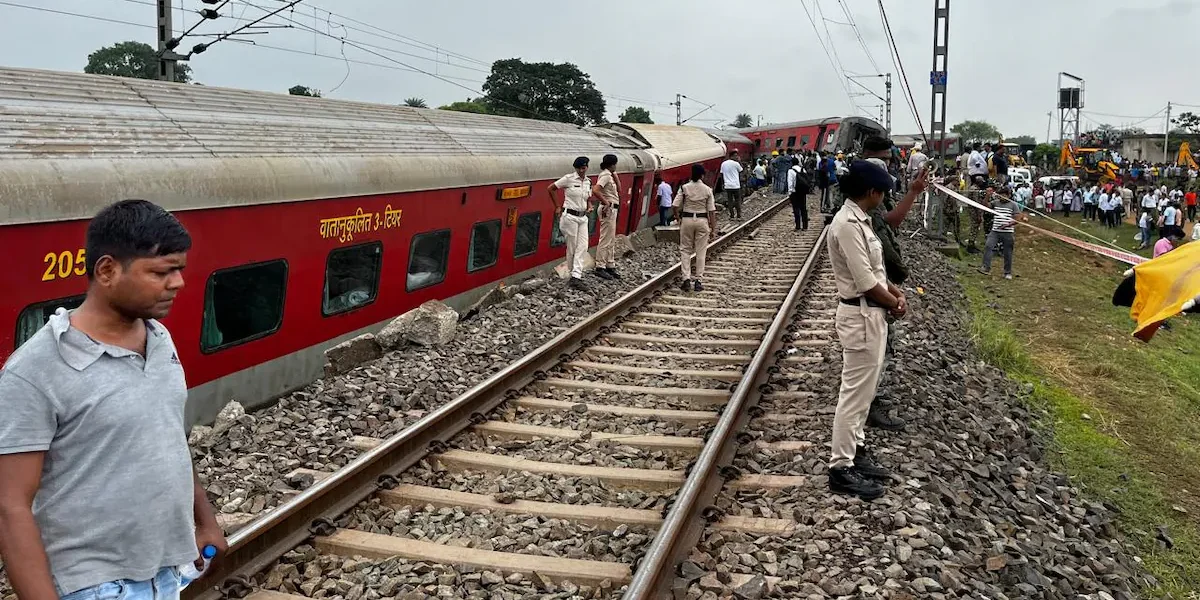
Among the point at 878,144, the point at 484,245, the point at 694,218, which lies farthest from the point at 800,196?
the point at 878,144

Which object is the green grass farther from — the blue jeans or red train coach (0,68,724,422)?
red train coach (0,68,724,422)

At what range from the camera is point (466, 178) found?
10875 mm

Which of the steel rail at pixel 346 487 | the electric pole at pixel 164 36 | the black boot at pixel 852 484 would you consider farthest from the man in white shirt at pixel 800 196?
the black boot at pixel 852 484

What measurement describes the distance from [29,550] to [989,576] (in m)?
4.06

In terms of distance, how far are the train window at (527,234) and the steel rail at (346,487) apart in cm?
473

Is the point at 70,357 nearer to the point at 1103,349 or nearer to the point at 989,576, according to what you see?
the point at 989,576

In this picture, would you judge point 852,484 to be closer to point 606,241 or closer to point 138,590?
point 138,590

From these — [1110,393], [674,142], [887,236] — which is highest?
[674,142]

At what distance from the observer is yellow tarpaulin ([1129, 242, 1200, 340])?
4777mm

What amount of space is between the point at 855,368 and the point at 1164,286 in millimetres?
1686

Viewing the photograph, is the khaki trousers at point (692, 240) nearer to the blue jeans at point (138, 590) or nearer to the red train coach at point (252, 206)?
the red train coach at point (252, 206)

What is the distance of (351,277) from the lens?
885 centimetres

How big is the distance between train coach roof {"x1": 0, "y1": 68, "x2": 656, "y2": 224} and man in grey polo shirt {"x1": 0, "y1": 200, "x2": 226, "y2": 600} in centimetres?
359

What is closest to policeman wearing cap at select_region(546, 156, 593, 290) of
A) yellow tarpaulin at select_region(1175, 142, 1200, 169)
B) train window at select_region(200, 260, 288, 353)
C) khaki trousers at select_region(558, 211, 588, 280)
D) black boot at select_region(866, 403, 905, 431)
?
khaki trousers at select_region(558, 211, 588, 280)
